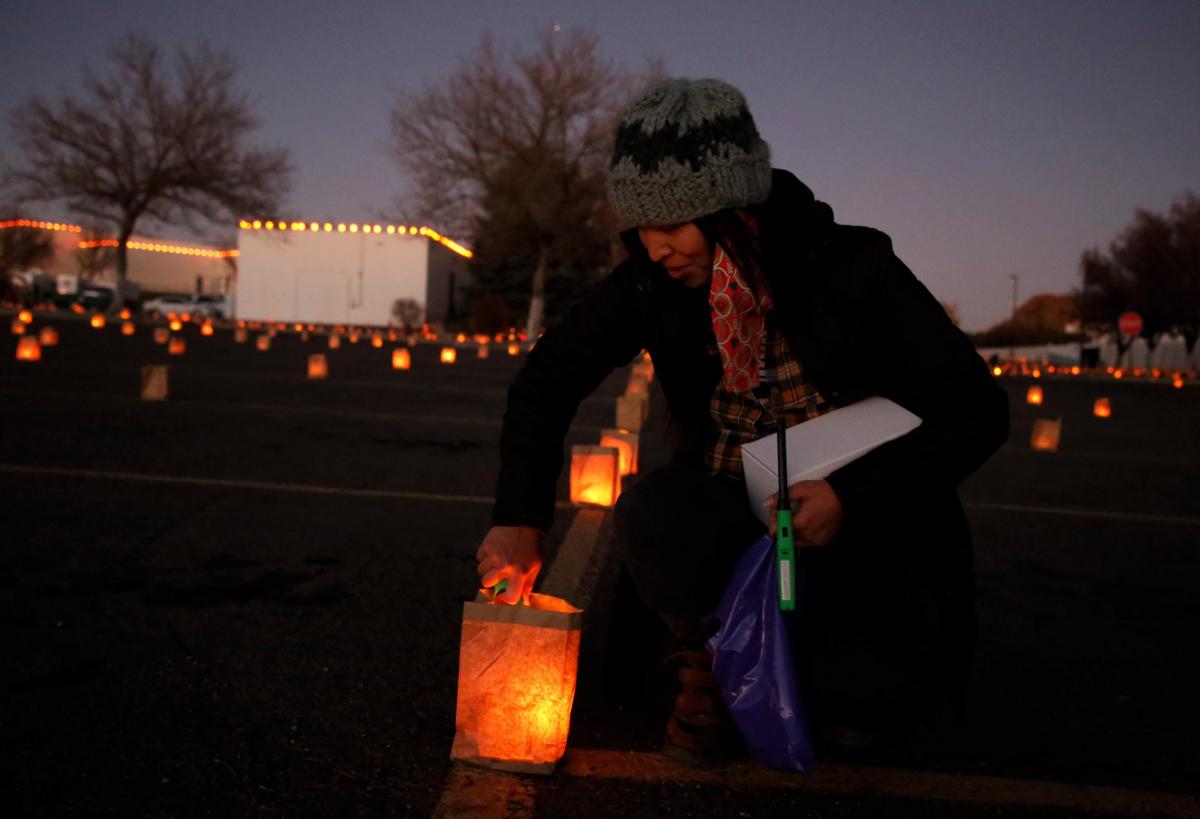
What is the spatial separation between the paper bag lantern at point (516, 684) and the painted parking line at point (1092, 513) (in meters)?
4.97

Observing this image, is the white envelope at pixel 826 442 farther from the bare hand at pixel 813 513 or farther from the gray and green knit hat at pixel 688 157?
the gray and green knit hat at pixel 688 157

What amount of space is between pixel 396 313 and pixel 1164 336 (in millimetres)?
45467

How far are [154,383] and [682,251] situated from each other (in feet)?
30.7

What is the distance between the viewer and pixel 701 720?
8.63 feet

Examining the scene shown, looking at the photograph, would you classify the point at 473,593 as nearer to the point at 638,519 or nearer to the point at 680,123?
the point at 638,519

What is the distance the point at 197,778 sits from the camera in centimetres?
241

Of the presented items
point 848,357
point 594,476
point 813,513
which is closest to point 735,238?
point 848,357

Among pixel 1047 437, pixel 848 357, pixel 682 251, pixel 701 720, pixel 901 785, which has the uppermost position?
pixel 682 251

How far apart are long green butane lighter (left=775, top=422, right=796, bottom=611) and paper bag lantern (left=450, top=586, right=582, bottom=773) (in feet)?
1.49

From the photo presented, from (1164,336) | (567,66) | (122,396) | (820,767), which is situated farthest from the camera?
(1164,336)

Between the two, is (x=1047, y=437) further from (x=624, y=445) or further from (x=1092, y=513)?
(x=624, y=445)

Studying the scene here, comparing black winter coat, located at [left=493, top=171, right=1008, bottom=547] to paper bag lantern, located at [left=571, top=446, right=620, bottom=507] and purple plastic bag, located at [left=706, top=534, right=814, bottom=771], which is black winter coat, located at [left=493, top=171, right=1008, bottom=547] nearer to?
purple plastic bag, located at [left=706, top=534, right=814, bottom=771]

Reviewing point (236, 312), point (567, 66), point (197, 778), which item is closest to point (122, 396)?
point (197, 778)

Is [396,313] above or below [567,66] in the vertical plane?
below
